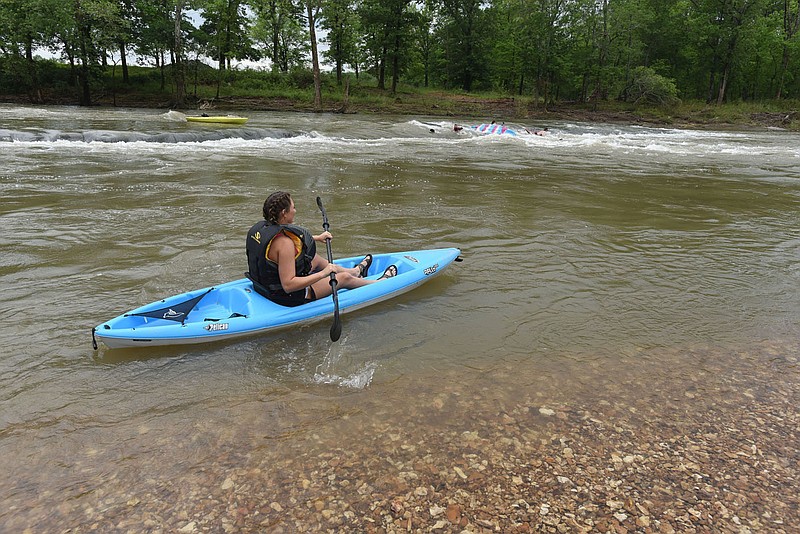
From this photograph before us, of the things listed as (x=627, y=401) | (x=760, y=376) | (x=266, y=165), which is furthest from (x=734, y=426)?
(x=266, y=165)

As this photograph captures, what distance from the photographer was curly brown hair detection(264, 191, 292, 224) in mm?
3771

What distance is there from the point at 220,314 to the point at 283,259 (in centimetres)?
72

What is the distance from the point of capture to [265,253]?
12.7 ft

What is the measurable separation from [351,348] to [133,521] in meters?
1.91

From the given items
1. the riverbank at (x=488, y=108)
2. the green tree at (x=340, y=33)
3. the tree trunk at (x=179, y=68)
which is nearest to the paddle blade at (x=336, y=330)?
the riverbank at (x=488, y=108)

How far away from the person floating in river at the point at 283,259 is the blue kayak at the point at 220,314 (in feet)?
0.35

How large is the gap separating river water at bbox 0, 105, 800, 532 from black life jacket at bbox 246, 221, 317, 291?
461 mm

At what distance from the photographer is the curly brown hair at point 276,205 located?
3771mm

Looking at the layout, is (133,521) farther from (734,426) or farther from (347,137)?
(347,137)

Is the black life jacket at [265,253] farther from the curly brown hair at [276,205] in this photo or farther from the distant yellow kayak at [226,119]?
the distant yellow kayak at [226,119]

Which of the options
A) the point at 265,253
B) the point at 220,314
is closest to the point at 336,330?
the point at 265,253

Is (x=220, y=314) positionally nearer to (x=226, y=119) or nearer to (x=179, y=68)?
(x=226, y=119)

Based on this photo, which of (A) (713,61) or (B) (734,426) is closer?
(B) (734,426)

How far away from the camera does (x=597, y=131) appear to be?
76.1ft
